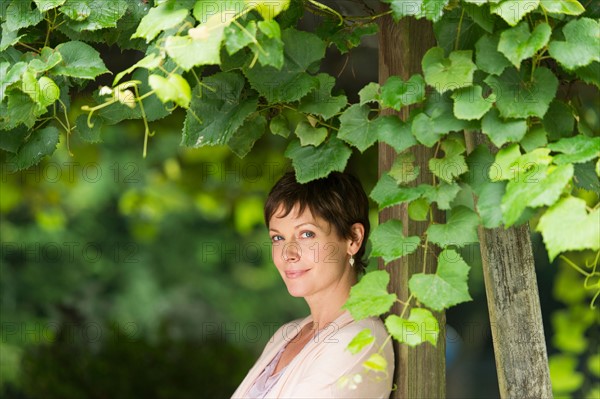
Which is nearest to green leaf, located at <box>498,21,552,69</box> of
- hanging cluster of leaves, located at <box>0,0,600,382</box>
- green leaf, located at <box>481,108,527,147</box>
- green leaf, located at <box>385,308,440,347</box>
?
hanging cluster of leaves, located at <box>0,0,600,382</box>

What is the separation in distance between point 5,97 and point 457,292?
0.99 m

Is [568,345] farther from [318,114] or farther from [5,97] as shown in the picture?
[5,97]

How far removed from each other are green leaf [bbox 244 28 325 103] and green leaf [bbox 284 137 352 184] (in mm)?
143

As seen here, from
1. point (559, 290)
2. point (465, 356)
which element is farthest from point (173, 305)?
point (559, 290)

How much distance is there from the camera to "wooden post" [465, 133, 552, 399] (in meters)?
1.92

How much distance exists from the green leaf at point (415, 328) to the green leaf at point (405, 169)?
0.94 feet

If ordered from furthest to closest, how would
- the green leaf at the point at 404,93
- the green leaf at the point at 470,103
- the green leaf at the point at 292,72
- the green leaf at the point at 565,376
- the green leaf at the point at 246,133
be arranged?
the green leaf at the point at 565,376 < the green leaf at the point at 246,133 < the green leaf at the point at 292,72 < the green leaf at the point at 404,93 < the green leaf at the point at 470,103

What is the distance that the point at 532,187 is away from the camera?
1.47 metres

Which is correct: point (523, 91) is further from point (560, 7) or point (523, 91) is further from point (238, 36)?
point (238, 36)

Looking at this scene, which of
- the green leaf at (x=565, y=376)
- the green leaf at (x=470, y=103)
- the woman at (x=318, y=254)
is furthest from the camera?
the green leaf at (x=565, y=376)

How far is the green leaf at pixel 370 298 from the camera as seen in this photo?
1625 mm

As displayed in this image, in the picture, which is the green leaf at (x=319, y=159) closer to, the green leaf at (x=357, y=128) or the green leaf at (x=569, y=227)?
the green leaf at (x=357, y=128)

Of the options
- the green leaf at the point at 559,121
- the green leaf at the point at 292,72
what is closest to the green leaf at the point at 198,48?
the green leaf at the point at 292,72

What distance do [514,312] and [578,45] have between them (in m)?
0.64
